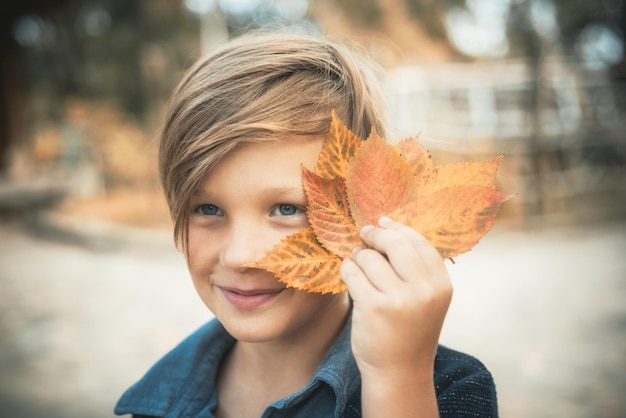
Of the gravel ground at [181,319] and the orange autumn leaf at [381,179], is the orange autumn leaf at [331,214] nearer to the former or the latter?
the orange autumn leaf at [381,179]

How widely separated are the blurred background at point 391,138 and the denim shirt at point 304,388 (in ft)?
1.74

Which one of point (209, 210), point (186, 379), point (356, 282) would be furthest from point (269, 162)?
point (186, 379)

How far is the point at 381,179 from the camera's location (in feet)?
2.87

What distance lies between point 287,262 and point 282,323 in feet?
0.73

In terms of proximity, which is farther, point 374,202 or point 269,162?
point 269,162

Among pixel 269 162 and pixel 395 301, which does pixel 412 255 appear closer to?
pixel 395 301

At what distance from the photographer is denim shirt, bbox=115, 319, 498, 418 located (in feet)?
3.56

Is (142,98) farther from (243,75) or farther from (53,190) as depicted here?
(243,75)

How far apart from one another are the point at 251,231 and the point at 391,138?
1.82ft

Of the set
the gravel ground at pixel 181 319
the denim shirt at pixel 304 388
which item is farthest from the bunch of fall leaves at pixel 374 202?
the gravel ground at pixel 181 319

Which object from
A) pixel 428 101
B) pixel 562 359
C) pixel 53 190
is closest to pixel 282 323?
pixel 562 359

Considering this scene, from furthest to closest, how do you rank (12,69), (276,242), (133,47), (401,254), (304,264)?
(133,47) → (12,69) → (276,242) → (304,264) → (401,254)

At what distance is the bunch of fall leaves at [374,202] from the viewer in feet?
2.72

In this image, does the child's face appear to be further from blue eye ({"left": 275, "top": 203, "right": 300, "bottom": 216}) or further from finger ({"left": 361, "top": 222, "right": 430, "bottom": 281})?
finger ({"left": 361, "top": 222, "right": 430, "bottom": 281})
